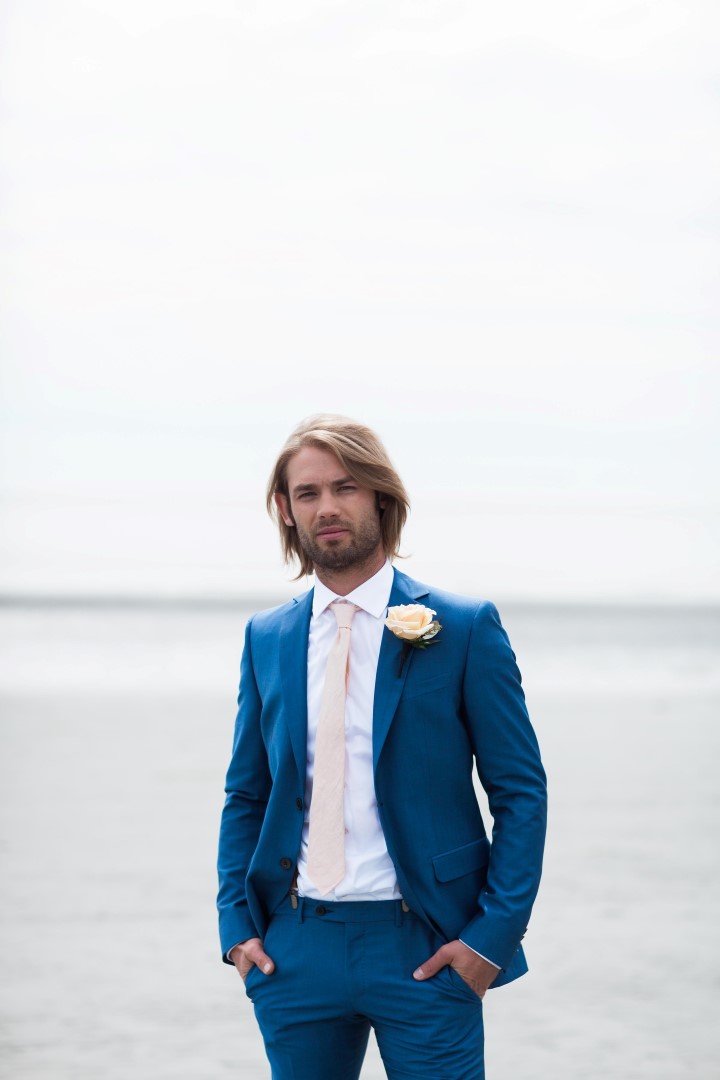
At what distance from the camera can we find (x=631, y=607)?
4522 centimetres

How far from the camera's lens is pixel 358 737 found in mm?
1938

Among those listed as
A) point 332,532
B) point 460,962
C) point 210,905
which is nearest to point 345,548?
point 332,532

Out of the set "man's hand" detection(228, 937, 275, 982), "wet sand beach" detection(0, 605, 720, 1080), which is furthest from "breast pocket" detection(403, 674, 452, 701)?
"wet sand beach" detection(0, 605, 720, 1080)

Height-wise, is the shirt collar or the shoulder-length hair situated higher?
the shoulder-length hair

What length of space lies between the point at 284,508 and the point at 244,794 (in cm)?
49

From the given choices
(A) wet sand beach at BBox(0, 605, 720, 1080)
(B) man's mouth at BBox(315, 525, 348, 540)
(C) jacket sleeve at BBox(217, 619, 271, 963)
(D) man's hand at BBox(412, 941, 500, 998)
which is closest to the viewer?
(D) man's hand at BBox(412, 941, 500, 998)

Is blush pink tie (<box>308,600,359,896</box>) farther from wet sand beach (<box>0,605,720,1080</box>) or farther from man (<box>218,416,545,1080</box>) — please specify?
wet sand beach (<box>0,605,720,1080</box>)

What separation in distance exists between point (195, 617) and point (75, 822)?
87.4ft

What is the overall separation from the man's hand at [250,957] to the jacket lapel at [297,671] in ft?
0.95

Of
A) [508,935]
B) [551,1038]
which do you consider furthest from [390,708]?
[551,1038]

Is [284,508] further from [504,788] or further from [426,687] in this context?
[504,788]

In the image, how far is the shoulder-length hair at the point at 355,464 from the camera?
1970 millimetres

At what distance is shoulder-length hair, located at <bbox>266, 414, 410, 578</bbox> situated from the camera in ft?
6.46

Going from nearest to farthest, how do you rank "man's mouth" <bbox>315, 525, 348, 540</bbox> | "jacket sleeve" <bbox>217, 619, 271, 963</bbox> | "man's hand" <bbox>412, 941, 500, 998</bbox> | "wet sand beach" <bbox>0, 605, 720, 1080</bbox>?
"man's hand" <bbox>412, 941, 500, 998</bbox> < "man's mouth" <bbox>315, 525, 348, 540</bbox> < "jacket sleeve" <bbox>217, 619, 271, 963</bbox> < "wet sand beach" <bbox>0, 605, 720, 1080</bbox>
